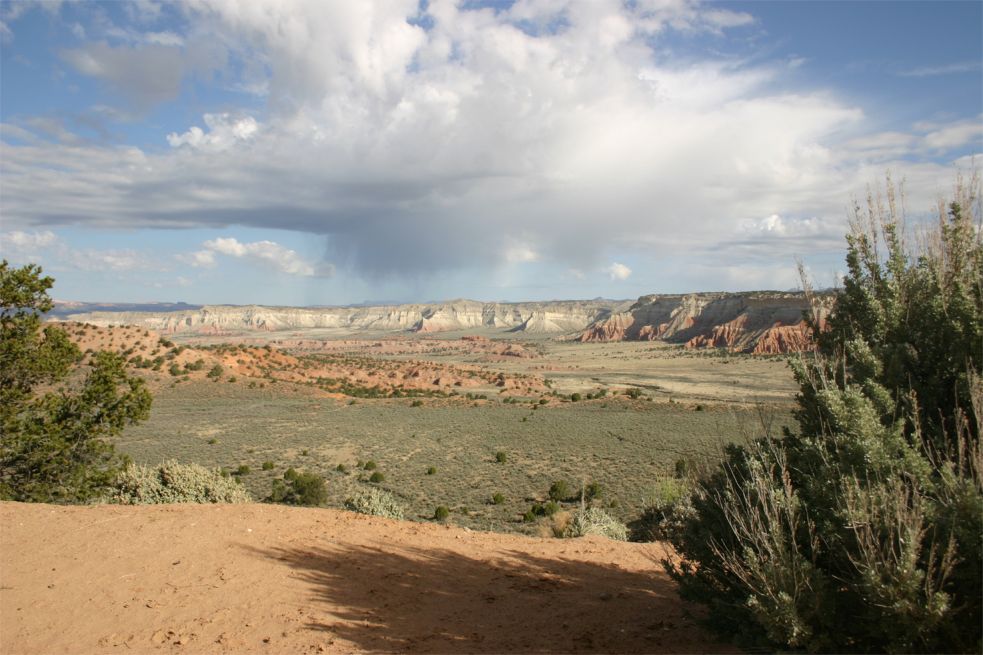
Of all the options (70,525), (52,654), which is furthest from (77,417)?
(52,654)

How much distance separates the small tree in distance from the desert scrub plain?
23.8ft

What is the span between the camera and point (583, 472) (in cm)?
2525

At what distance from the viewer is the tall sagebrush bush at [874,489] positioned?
4477 mm

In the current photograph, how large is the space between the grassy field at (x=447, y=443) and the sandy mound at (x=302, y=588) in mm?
6621

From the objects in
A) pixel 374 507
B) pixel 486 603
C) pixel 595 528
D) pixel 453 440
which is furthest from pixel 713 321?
pixel 486 603

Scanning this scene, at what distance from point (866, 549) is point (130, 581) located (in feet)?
29.4

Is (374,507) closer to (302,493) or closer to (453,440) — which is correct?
(302,493)

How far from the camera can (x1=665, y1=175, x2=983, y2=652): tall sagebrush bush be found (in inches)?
176

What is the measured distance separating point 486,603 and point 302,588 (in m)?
2.64

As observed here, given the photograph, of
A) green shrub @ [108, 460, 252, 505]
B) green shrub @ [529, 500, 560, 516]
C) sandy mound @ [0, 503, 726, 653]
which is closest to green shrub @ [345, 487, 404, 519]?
sandy mound @ [0, 503, 726, 653]

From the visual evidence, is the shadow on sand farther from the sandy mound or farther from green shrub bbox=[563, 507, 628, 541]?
green shrub bbox=[563, 507, 628, 541]

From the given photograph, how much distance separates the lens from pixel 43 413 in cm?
1555

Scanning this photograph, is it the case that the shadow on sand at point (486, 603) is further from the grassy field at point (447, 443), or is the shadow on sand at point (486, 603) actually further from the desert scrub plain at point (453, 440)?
the grassy field at point (447, 443)

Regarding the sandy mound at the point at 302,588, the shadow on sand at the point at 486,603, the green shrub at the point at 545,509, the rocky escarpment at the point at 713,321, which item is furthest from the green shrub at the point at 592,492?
the rocky escarpment at the point at 713,321
